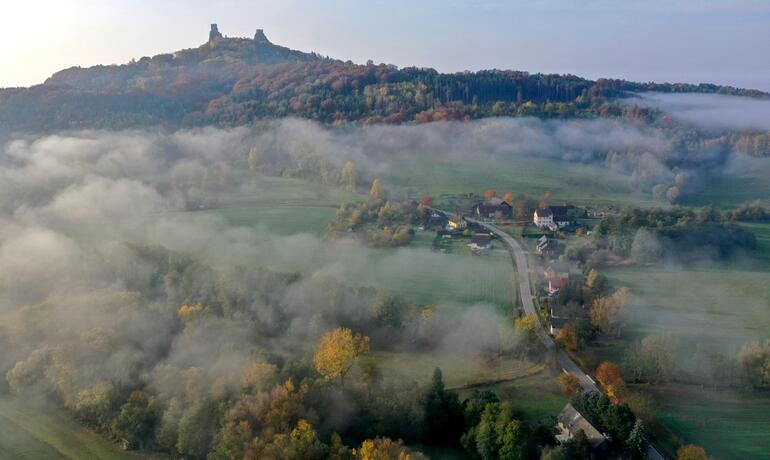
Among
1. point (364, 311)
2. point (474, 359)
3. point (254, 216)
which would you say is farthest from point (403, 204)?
point (474, 359)

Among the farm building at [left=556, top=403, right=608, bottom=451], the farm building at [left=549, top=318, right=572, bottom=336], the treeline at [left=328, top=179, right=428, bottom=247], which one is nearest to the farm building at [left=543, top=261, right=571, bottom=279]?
the farm building at [left=549, top=318, right=572, bottom=336]

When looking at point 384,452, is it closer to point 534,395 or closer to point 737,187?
point 534,395

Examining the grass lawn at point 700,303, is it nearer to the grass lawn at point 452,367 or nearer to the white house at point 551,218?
the grass lawn at point 452,367

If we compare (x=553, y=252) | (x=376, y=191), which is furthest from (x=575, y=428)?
(x=376, y=191)

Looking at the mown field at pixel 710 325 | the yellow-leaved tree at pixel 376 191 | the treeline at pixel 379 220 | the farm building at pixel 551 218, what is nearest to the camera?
the mown field at pixel 710 325

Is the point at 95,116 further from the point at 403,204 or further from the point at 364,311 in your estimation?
the point at 364,311

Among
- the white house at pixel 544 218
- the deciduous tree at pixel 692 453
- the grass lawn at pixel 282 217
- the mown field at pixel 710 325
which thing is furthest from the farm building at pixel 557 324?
the grass lawn at pixel 282 217
